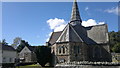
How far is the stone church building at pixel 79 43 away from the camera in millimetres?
26172

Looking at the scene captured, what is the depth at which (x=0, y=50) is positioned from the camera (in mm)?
28500

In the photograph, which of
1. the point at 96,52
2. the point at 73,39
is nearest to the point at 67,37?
the point at 73,39

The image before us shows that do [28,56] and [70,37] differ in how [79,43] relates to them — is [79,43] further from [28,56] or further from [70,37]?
[28,56]

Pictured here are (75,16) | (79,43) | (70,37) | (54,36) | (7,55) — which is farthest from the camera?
(75,16)

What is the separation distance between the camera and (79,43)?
2672 centimetres

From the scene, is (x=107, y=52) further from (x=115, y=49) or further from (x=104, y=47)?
(x=115, y=49)

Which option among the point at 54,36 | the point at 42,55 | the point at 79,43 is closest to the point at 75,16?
the point at 54,36

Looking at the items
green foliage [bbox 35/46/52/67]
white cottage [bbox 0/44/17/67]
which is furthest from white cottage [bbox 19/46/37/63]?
green foliage [bbox 35/46/52/67]

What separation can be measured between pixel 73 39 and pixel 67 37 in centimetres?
129

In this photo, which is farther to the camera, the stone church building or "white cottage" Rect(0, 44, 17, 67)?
"white cottage" Rect(0, 44, 17, 67)

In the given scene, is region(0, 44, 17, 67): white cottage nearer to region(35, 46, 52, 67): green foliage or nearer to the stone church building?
region(35, 46, 52, 67): green foliage

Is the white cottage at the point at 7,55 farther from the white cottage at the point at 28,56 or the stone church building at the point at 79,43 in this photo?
the white cottage at the point at 28,56

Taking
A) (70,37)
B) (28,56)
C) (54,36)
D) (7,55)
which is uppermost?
(54,36)

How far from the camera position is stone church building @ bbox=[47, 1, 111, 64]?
26.2 meters
